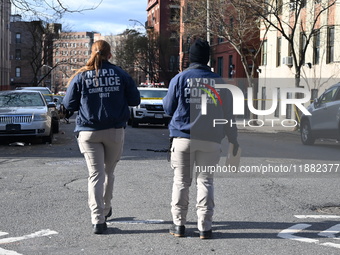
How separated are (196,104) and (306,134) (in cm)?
1317

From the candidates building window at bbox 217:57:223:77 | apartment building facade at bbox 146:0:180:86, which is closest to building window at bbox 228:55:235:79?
building window at bbox 217:57:223:77

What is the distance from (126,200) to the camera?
8.29 meters

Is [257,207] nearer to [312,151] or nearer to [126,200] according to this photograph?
[126,200]

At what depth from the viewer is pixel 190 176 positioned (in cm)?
617

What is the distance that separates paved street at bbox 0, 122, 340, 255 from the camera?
584cm

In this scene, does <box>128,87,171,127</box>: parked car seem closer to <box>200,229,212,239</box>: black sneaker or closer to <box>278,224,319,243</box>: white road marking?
<box>278,224,319,243</box>: white road marking

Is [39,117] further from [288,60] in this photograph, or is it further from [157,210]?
[288,60]

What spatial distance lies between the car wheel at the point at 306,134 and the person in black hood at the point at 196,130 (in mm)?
12703

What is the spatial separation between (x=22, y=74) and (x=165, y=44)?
42.0 meters

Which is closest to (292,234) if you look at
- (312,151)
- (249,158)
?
(249,158)

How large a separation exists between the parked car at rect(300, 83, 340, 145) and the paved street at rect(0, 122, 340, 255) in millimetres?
3460

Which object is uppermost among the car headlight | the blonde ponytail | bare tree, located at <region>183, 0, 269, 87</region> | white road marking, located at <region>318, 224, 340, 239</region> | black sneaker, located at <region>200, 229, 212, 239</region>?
bare tree, located at <region>183, 0, 269, 87</region>

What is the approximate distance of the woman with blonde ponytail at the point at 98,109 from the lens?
6262mm

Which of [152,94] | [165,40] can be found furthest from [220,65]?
[152,94]
